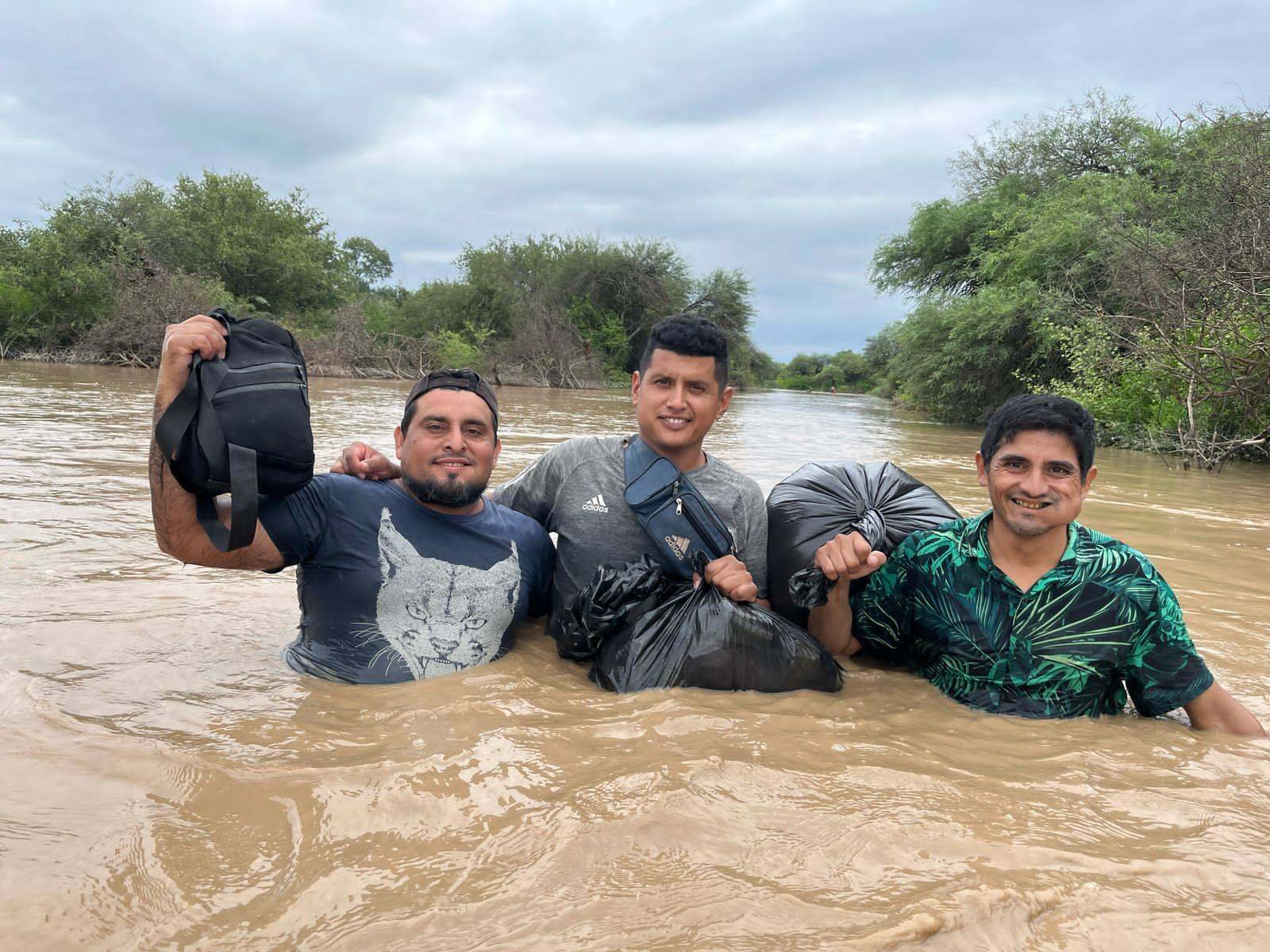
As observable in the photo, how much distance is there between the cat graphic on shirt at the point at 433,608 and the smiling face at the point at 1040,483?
5.29ft

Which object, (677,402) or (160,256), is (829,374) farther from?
(677,402)

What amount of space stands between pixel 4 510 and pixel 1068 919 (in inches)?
208

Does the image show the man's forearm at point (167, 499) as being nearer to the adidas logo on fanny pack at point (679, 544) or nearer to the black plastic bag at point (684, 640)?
the black plastic bag at point (684, 640)

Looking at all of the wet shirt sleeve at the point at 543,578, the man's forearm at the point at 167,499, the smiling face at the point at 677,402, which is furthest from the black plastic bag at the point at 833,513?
the man's forearm at the point at 167,499

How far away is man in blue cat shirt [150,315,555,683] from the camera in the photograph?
2697mm

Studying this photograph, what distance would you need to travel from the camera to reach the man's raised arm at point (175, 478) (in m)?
2.14

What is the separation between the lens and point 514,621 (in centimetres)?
300

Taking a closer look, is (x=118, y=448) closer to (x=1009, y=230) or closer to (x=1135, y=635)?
(x=1135, y=635)

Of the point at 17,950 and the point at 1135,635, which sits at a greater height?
the point at 1135,635

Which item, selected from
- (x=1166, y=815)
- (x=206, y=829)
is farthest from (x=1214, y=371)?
(x=206, y=829)

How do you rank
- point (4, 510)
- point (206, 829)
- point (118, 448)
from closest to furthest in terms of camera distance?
1. point (206, 829)
2. point (4, 510)
3. point (118, 448)

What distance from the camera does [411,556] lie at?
9.04 feet

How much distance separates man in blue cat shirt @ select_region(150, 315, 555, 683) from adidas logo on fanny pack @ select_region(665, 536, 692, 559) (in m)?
0.55

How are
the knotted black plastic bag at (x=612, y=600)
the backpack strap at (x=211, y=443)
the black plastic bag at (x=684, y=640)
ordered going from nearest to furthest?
1. the backpack strap at (x=211, y=443)
2. the black plastic bag at (x=684, y=640)
3. the knotted black plastic bag at (x=612, y=600)
